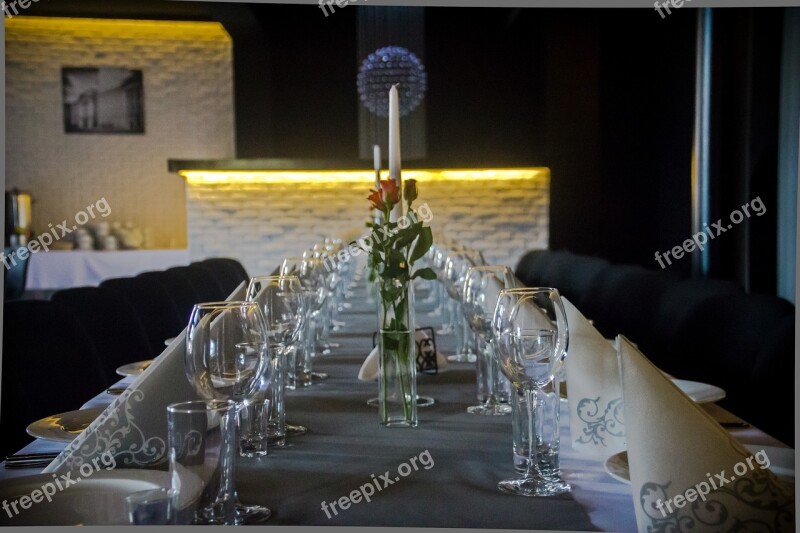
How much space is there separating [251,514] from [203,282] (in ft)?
11.5

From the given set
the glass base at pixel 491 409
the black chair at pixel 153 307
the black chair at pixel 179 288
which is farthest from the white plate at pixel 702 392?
the black chair at pixel 179 288

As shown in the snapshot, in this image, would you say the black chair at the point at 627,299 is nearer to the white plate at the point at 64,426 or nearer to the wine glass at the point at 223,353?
the white plate at the point at 64,426

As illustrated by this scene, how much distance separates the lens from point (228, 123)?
1022 centimetres

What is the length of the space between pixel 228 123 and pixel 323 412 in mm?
8975

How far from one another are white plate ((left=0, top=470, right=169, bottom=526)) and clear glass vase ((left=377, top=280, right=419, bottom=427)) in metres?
0.55

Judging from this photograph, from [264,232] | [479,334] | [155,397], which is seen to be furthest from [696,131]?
[155,397]

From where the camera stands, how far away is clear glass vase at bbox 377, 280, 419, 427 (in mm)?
1469

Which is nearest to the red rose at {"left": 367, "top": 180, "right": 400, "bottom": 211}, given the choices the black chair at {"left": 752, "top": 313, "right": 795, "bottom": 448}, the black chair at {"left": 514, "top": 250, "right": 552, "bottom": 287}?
the black chair at {"left": 752, "top": 313, "right": 795, "bottom": 448}

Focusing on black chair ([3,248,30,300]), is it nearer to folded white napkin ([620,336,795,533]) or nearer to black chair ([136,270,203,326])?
black chair ([136,270,203,326])

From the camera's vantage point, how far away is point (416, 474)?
45.8 inches

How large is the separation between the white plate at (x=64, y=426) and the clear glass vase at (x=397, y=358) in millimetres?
456

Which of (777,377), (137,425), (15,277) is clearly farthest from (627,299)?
(15,277)

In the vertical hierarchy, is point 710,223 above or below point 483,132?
below

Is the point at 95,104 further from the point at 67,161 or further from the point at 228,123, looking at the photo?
the point at 228,123
